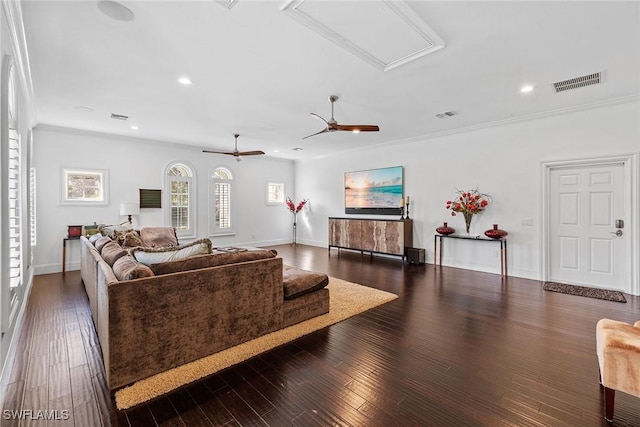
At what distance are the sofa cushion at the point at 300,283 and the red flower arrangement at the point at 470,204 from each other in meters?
3.74

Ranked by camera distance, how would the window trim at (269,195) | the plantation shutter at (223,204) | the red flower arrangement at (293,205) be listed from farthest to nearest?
the red flower arrangement at (293,205) < the window trim at (269,195) < the plantation shutter at (223,204)

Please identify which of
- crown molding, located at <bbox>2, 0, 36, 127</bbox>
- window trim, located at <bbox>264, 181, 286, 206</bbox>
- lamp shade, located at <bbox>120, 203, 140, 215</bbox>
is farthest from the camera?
window trim, located at <bbox>264, 181, 286, 206</bbox>

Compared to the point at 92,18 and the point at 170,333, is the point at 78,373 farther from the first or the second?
the point at 92,18

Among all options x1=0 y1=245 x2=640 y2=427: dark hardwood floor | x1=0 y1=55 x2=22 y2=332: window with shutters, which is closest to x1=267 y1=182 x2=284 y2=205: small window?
x1=0 y1=245 x2=640 y2=427: dark hardwood floor

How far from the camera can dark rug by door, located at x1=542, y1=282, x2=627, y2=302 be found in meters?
4.16

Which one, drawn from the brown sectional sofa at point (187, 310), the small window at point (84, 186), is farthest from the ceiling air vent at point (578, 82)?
the small window at point (84, 186)

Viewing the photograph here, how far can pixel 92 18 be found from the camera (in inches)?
98.2

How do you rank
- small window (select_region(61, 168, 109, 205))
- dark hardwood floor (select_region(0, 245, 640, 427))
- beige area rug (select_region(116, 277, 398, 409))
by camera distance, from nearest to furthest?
dark hardwood floor (select_region(0, 245, 640, 427)) < beige area rug (select_region(116, 277, 398, 409)) < small window (select_region(61, 168, 109, 205))

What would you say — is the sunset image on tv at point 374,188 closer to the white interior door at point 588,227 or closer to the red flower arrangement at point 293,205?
the red flower arrangement at point 293,205

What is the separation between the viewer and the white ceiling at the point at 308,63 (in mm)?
2449

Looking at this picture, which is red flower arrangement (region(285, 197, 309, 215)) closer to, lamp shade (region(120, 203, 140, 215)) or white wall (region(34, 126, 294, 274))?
white wall (region(34, 126, 294, 274))

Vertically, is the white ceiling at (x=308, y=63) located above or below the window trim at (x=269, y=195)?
above

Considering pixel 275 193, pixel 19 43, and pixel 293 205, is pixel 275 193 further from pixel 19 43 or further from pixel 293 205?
pixel 19 43

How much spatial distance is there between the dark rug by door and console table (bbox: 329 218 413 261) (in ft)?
8.76
